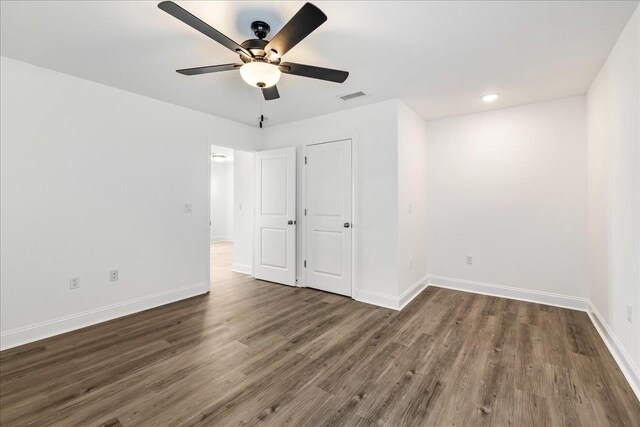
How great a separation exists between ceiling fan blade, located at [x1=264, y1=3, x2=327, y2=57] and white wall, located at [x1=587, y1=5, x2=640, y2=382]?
6.95 feet

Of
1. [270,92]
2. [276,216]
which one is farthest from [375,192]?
[270,92]

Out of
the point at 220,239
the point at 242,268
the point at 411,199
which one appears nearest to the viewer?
the point at 411,199

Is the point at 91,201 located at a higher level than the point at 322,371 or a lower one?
higher

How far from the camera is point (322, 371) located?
7.00 ft

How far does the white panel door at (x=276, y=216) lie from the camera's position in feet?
14.2

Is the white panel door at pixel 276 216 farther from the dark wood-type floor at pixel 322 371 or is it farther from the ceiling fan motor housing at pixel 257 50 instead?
the ceiling fan motor housing at pixel 257 50

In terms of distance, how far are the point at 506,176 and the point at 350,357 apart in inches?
125

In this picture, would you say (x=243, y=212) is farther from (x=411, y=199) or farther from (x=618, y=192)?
(x=618, y=192)

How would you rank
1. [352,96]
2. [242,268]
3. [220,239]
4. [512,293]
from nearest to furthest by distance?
[352,96], [512,293], [242,268], [220,239]

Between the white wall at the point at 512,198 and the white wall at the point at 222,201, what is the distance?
7.25m

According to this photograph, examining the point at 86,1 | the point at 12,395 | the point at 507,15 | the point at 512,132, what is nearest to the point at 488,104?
the point at 512,132

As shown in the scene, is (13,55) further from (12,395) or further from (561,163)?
(561,163)

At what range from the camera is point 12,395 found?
73.7 inches

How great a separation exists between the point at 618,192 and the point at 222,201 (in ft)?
31.2
